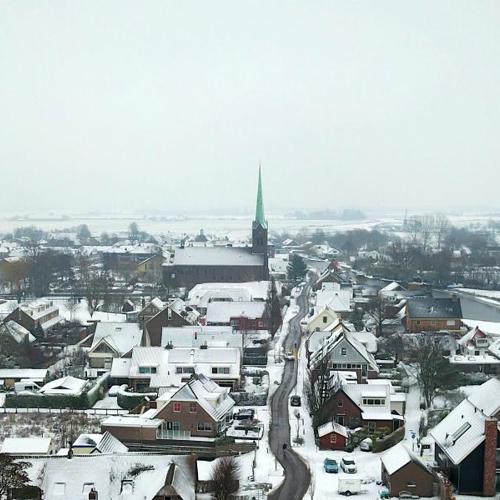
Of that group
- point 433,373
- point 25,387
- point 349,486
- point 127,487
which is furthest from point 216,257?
point 127,487

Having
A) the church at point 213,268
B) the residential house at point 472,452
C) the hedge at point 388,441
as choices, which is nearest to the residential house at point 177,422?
the hedge at point 388,441

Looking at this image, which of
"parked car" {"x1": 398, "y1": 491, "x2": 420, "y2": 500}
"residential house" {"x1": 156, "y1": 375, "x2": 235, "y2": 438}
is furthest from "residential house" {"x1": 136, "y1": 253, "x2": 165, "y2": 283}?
"parked car" {"x1": 398, "y1": 491, "x2": 420, "y2": 500}

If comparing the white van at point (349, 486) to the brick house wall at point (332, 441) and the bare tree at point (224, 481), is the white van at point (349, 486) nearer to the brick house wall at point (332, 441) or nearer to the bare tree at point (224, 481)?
the bare tree at point (224, 481)

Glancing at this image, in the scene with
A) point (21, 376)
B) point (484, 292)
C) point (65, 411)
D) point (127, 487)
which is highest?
point (127, 487)

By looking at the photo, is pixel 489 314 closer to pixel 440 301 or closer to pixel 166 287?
pixel 440 301

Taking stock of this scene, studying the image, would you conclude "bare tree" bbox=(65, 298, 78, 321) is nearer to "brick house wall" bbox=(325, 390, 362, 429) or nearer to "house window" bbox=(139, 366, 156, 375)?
"house window" bbox=(139, 366, 156, 375)

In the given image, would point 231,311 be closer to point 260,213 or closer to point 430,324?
point 430,324
